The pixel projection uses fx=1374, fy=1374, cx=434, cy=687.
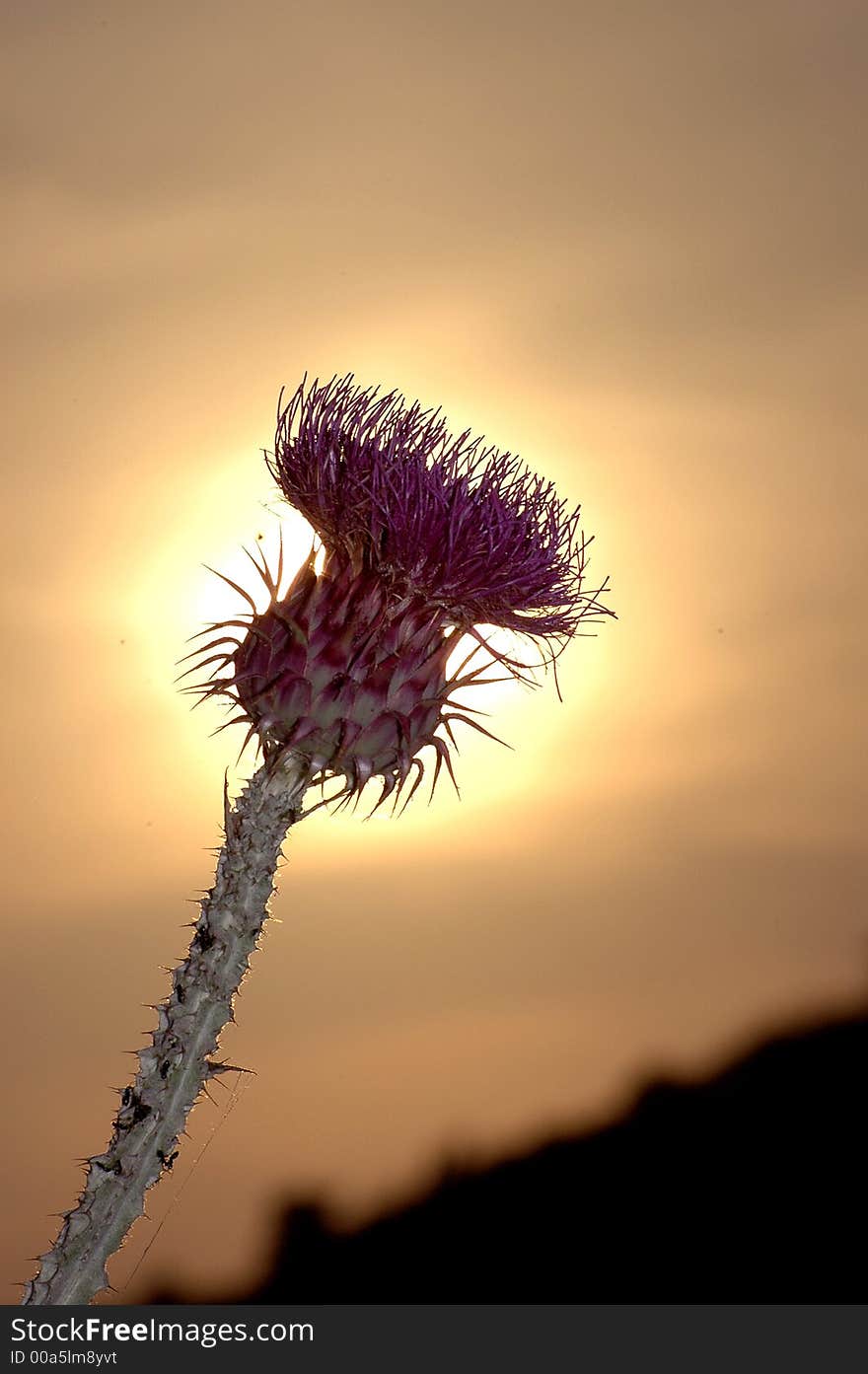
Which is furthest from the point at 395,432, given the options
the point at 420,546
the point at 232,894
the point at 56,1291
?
the point at 56,1291

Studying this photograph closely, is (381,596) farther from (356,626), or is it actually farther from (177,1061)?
(177,1061)

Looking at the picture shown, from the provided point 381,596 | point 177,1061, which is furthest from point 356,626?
point 177,1061

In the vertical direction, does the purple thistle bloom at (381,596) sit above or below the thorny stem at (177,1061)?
above

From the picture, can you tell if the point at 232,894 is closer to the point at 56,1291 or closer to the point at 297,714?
the point at 297,714

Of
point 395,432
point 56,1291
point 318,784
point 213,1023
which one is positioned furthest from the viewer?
point 395,432
